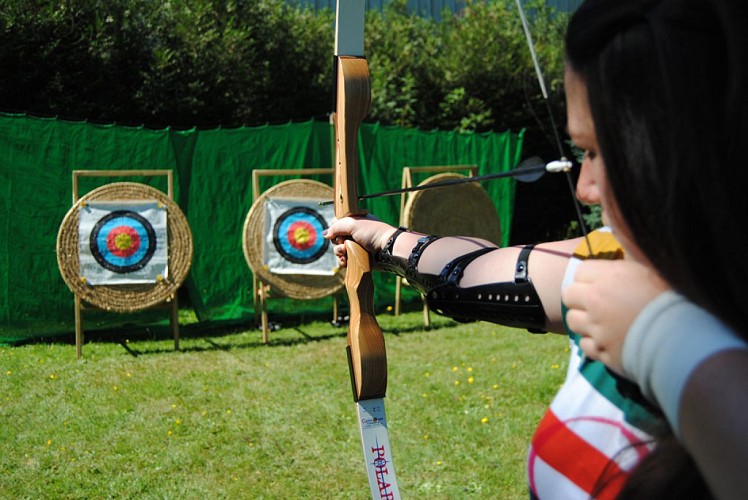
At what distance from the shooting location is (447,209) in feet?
16.7

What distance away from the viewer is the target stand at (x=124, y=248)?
4.12 meters

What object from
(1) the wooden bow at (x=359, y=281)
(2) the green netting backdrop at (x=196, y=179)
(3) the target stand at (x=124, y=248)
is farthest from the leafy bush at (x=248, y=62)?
(1) the wooden bow at (x=359, y=281)

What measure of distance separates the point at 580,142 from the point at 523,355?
358 cm

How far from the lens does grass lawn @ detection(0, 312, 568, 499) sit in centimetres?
256

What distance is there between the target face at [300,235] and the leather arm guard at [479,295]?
11.7ft

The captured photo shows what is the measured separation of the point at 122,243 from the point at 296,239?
105 cm

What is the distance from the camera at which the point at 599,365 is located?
65 cm

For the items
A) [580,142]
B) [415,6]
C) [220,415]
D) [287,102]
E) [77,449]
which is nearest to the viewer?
[580,142]

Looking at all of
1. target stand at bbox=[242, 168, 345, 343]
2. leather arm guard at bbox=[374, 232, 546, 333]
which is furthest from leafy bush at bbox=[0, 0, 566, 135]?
leather arm guard at bbox=[374, 232, 546, 333]

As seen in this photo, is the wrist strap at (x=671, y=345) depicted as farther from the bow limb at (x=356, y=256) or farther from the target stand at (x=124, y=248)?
the target stand at (x=124, y=248)

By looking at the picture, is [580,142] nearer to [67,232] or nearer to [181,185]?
[67,232]

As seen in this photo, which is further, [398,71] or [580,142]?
[398,71]

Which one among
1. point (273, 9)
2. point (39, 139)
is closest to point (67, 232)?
point (39, 139)

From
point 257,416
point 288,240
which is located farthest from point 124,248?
point 257,416
